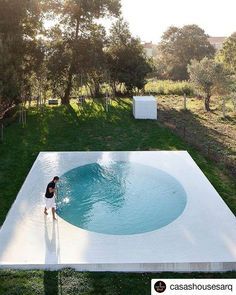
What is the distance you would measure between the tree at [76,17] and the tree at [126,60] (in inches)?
122

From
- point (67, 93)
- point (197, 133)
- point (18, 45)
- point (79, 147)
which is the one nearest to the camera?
point (79, 147)

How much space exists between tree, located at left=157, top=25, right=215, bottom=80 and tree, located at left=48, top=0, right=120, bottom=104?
26907mm

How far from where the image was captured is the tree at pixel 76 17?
26.8 metres

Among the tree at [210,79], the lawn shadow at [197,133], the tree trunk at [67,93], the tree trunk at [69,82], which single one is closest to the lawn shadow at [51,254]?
the lawn shadow at [197,133]

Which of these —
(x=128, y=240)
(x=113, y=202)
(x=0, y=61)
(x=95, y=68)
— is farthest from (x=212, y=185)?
(x=95, y=68)

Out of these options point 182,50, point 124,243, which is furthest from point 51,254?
point 182,50

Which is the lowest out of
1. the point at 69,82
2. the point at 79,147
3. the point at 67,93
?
the point at 79,147

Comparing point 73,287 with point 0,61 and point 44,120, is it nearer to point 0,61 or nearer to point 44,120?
point 0,61

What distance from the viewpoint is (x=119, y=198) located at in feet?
46.5

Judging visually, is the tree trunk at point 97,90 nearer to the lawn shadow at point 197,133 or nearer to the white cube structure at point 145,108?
the lawn shadow at point 197,133

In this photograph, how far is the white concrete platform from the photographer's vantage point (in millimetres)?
9797

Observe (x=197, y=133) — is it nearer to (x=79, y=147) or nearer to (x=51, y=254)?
(x=79, y=147)

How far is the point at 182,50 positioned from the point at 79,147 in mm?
39452

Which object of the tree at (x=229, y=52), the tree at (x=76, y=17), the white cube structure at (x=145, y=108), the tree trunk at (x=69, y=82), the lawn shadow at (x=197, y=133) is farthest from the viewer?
the tree at (x=229, y=52)
